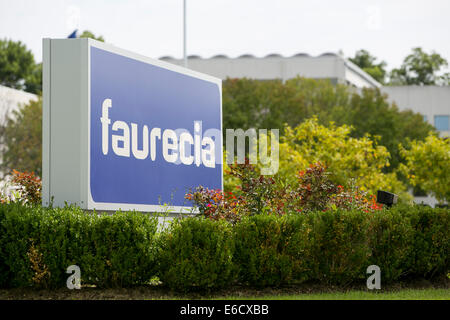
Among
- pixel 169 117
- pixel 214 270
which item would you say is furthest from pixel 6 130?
pixel 214 270

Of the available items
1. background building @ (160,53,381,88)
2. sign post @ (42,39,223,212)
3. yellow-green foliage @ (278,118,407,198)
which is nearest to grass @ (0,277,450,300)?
sign post @ (42,39,223,212)

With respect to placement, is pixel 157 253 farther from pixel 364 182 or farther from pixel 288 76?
pixel 288 76

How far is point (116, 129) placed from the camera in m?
11.9

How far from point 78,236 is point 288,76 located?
204 ft

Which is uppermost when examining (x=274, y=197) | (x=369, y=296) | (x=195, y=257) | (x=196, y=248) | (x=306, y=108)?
(x=306, y=108)

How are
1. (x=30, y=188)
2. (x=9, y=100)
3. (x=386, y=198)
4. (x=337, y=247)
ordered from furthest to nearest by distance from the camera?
(x=9, y=100) < (x=386, y=198) < (x=30, y=188) < (x=337, y=247)

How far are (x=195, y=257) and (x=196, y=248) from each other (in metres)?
0.14

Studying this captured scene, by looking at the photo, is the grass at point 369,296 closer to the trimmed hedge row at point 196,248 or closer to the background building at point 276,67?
the trimmed hedge row at point 196,248

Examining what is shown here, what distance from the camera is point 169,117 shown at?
13.5 m

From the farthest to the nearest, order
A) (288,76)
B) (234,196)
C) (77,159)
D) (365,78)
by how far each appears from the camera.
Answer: (365,78) < (288,76) < (234,196) < (77,159)

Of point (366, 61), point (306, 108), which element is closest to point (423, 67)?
point (366, 61)

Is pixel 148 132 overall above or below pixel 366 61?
below

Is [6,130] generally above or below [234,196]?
above

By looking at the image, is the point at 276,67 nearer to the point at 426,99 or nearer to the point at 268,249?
the point at 426,99
